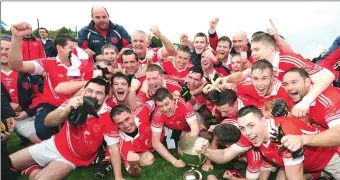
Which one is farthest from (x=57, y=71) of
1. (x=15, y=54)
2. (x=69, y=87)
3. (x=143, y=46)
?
(x=143, y=46)

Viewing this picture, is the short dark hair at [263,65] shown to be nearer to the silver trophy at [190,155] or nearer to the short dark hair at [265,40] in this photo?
the short dark hair at [265,40]

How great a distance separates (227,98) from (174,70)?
183 cm

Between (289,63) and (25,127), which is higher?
(289,63)

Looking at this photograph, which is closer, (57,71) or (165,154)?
(165,154)

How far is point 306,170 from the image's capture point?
13.2 ft

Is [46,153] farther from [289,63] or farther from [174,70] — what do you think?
[289,63]

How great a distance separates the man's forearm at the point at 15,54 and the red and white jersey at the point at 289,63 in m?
3.13

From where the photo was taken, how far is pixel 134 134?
468 centimetres

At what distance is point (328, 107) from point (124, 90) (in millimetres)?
2617

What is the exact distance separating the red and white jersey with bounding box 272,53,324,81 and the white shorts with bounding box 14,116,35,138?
11.9ft

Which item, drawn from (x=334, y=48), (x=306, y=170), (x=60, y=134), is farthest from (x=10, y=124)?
(x=334, y=48)

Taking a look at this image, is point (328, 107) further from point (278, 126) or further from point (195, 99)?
point (195, 99)

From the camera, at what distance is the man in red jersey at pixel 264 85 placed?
4070 millimetres

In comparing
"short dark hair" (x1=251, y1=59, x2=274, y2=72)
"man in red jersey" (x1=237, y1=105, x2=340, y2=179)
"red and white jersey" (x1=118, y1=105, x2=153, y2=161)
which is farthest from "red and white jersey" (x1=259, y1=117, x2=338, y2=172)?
"red and white jersey" (x1=118, y1=105, x2=153, y2=161)
